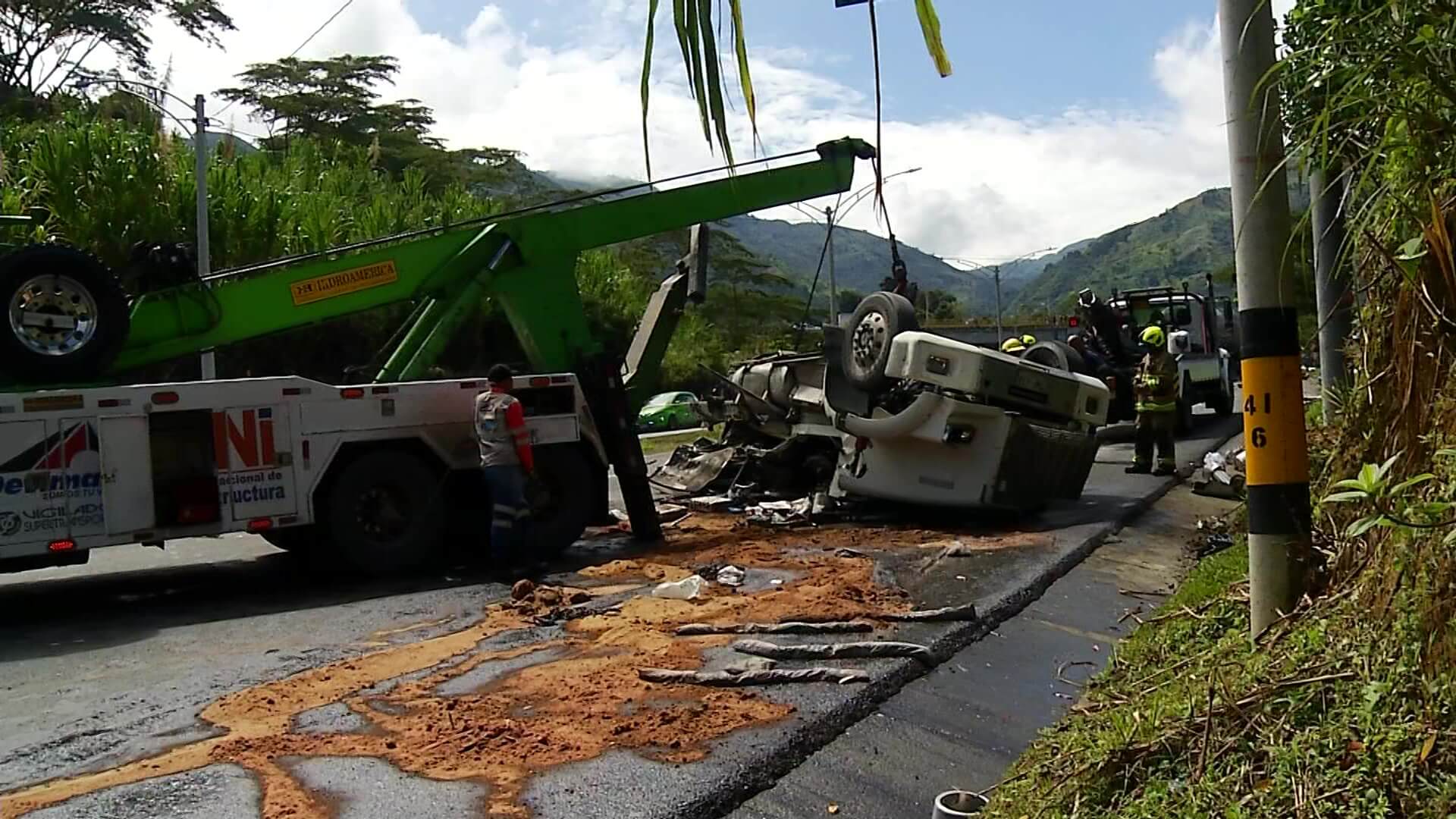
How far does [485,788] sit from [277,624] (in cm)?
372

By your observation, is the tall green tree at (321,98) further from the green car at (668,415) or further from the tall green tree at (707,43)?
the tall green tree at (707,43)

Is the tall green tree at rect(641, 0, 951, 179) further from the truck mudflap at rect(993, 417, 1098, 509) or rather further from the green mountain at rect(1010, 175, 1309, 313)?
the green mountain at rect(1010, 175, 1309, 313)

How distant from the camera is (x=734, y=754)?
4.37 metres

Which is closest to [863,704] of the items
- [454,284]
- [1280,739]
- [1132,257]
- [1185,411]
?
[1280,739]

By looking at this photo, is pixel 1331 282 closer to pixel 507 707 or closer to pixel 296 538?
→ pixel 507 707

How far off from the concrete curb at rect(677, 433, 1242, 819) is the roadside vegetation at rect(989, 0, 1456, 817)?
0.87 metres

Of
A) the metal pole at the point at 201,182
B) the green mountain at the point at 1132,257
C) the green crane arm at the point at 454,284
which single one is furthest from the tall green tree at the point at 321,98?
the green mountain at the point at 1132,257

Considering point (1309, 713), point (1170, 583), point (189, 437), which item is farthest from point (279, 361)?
point (1309, 713)

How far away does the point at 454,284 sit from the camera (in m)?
10.2

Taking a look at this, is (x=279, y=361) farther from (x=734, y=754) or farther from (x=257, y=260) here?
(x=734, y=754)

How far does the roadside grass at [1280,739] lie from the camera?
8.45 feet

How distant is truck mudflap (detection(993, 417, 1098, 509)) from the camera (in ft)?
31.7

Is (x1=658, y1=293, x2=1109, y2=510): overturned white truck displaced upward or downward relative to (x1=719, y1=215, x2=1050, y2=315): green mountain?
downward

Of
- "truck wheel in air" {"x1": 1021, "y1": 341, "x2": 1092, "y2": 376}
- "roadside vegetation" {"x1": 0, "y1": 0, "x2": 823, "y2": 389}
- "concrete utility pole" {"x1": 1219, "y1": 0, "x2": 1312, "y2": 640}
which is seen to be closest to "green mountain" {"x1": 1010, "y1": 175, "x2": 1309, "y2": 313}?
"roadside vegetation" {"x1": 0, "y1": 0, "x2": 823, "y2": 389}
